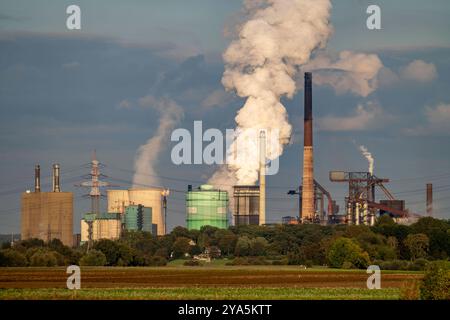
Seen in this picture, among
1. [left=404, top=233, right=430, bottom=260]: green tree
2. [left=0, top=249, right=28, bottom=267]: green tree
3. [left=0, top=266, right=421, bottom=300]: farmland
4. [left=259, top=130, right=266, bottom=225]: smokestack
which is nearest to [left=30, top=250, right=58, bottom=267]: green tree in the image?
[left=0, top=249, right=28, bottom=267]: green tree

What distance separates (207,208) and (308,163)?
1845cm

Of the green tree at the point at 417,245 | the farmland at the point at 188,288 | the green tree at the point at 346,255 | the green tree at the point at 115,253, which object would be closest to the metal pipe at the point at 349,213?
the green tree at the point at 417,245

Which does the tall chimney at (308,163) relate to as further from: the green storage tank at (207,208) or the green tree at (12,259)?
the green tree at (12,259)

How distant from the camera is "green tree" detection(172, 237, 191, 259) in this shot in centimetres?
16462

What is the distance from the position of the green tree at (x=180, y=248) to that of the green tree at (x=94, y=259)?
46179mm

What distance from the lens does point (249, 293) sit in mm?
60906

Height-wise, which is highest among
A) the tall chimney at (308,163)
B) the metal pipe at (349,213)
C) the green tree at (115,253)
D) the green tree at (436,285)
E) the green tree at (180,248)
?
the tall chimney at (308,163)

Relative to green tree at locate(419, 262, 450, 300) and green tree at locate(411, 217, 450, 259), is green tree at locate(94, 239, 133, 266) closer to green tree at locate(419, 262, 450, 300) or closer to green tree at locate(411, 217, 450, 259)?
green tree at locate(411, 217, 450, 259)

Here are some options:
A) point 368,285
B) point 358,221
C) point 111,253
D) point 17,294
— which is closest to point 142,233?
point 358,221

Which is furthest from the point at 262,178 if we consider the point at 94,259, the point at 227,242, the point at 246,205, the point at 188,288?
the point at 188,288

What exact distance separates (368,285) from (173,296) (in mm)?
19093

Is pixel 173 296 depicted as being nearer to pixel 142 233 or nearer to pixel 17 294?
pixel 17 294

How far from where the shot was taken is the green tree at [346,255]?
110375mm

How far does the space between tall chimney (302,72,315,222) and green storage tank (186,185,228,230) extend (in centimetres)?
1379
